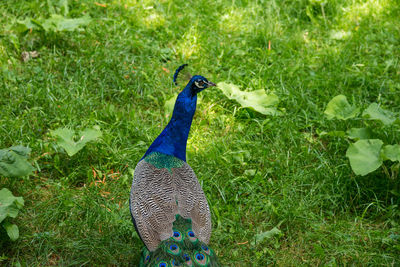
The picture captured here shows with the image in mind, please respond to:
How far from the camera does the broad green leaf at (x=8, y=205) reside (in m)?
2.91

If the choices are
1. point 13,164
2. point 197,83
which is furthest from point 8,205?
point 197,83

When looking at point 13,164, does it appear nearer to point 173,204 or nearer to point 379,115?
point 173,204

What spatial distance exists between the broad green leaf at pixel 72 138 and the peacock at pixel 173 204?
2.19 ft

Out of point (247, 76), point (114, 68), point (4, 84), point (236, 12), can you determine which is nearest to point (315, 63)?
point (247, 76)

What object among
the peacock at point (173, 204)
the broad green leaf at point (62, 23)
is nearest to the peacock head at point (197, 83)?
the peacock at point (173, 204)

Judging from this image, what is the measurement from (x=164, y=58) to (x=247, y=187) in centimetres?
167

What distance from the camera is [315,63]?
4641 millimetres

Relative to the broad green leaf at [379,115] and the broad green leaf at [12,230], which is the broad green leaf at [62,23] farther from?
the broad green leaf at [379,115]

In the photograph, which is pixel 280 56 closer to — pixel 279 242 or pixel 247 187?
pixel 247 187

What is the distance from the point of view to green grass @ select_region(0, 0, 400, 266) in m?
3.21

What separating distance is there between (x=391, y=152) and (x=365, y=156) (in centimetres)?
Answer: 17

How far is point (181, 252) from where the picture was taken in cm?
249

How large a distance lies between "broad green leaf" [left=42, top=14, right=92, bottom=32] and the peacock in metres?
1.98

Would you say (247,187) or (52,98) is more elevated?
(52,98)
